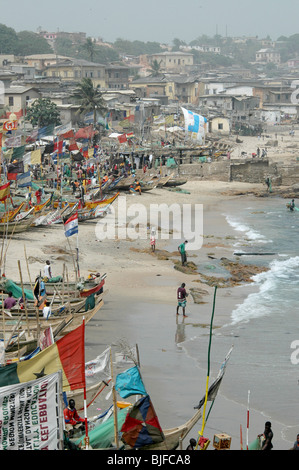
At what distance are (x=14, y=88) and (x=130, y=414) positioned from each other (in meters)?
69.3

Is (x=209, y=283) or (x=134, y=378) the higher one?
(x=134, y=378)

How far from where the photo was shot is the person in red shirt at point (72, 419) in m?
13.0

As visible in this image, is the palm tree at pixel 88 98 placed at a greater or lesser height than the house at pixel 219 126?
greater

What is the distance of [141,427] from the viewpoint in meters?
11.4

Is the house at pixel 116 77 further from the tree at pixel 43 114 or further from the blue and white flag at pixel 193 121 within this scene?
the blue and white flag at pixel 193 121

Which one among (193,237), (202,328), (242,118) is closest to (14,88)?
(242,118)

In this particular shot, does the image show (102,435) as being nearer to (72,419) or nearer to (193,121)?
(72,419)

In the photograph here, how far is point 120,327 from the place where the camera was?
21.3 metres

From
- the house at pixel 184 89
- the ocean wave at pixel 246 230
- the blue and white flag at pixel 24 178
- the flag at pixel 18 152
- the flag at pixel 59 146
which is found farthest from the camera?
the house at pixel 184 89

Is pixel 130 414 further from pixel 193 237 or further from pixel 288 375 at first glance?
pixel 193 237

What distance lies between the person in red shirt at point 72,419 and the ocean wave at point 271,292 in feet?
32.7

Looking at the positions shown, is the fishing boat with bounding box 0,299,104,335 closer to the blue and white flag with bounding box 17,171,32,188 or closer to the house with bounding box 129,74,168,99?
the blue and white flag with bounding box 17,171,32,188

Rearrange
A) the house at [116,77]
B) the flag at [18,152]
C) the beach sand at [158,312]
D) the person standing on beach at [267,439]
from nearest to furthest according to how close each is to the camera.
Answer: the person standing on beach at [267,439], the beach sand at [158,312], the flag at [18,152], the house at [116,77]

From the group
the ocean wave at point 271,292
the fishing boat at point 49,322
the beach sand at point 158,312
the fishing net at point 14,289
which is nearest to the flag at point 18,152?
the beach sand at point 158,312
